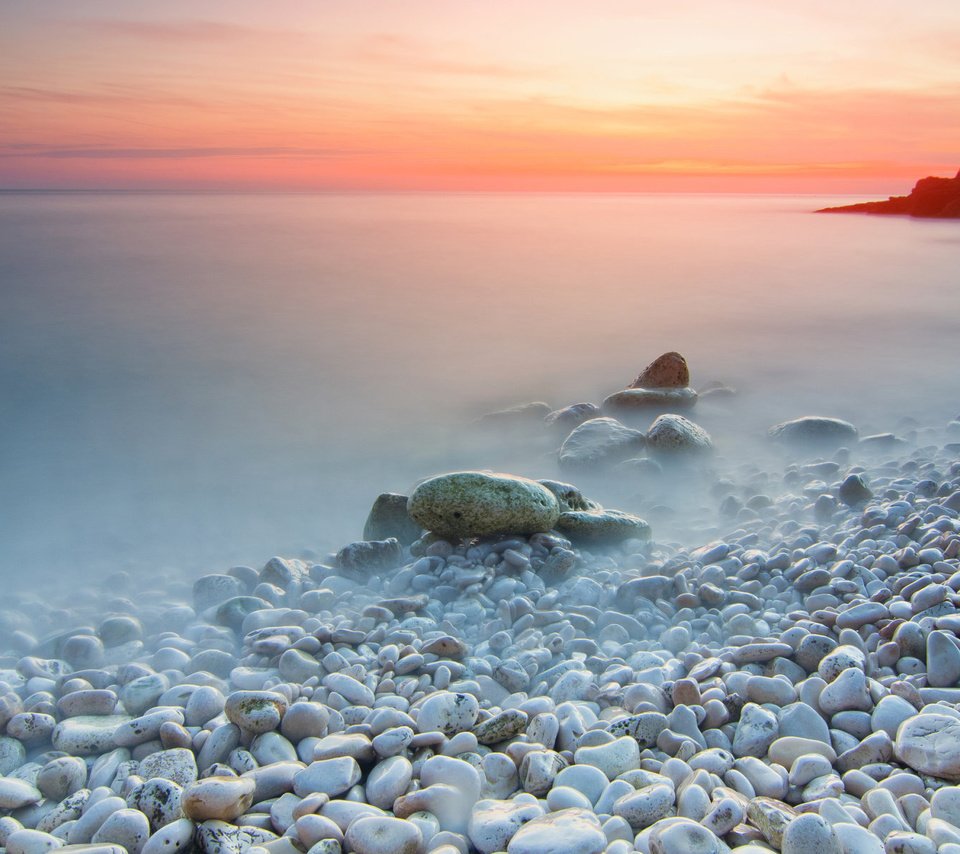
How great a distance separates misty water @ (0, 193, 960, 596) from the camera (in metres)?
5.40

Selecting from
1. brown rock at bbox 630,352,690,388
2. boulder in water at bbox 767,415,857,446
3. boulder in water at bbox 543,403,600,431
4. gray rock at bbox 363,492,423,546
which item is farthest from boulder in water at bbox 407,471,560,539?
brown rock at bbox 630,352,690,388

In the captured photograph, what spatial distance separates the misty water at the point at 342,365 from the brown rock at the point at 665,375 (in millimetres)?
502

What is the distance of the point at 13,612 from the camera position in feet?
12.1

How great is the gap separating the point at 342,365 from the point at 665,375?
4511 millimetres

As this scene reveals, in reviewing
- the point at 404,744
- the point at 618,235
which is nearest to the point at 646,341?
the point at 404,744

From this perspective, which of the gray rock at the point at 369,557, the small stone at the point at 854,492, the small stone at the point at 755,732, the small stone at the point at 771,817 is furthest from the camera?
the small stone at the point at 854,492

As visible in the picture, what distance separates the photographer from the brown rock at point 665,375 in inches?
294

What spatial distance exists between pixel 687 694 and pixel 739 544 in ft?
5.75

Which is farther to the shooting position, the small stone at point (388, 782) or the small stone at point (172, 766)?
the small stone at point (172, 766)

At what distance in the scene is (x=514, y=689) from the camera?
2775 millimetres

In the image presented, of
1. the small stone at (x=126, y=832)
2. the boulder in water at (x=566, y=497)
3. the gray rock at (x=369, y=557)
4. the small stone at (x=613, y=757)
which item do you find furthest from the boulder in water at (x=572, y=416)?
the small stone at (x=126, y=832)

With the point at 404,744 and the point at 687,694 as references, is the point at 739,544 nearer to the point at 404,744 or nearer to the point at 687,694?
the point at 687,694

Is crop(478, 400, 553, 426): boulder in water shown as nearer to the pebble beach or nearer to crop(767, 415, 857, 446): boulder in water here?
crop(767, 415, 857, 446): boulder in water

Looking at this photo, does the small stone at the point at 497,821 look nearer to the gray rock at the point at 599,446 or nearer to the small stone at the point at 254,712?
the small stone at the point at 254,712
